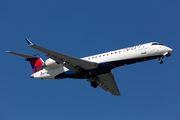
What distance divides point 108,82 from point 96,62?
3622 mm

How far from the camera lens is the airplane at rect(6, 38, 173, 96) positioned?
1998cm

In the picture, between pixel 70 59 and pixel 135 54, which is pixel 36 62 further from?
pixel 135 54

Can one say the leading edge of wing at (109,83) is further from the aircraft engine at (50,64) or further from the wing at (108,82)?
the aircraft engine at (50,64)

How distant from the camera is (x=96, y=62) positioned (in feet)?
69.2

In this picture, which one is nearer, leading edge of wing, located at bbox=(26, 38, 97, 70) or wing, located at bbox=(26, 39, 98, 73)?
leading edge of wing, located at bbox=(26, 38, 97, 70)

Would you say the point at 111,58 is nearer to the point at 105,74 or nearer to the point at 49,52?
the point at 105,74

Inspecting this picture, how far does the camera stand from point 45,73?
23297mm

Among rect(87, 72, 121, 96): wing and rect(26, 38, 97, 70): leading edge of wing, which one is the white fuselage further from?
rect(87, 72, 121, 96): wing

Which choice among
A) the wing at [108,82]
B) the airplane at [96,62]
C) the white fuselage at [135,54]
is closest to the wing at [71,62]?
the airplane at [96,62]

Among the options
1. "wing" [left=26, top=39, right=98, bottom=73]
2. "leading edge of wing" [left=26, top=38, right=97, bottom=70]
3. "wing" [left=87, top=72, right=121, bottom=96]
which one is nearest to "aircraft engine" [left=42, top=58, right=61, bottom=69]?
"wing" [left=26, top=39, right=98, bottom=73]

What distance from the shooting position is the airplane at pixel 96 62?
20.0 meters

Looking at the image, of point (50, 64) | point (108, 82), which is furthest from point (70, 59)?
point (108, 82)

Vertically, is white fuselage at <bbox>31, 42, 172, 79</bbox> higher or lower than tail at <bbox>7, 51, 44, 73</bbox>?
lower

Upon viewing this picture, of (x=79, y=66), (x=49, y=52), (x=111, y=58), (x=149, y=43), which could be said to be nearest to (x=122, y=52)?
(x=111, y=58)
